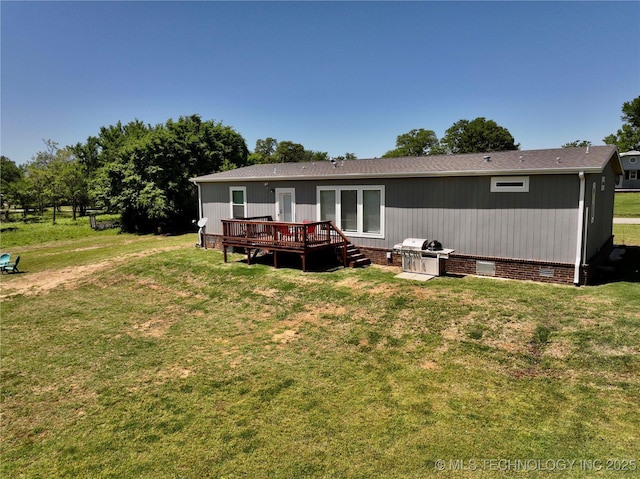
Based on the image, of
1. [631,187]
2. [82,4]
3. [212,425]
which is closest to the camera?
[212,425]

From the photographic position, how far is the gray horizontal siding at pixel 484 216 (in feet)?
28.9

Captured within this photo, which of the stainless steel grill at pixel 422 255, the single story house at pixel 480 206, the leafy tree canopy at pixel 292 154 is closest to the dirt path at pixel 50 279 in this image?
the single story house at pixel 480 206

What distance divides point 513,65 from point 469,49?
484 centimetres

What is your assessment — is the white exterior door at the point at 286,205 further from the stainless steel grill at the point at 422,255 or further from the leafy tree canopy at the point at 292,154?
the leafy tree canopy at the point at 292,154

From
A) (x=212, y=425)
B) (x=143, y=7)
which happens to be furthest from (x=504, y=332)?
(x=143, y=7)

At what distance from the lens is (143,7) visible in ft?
43.7

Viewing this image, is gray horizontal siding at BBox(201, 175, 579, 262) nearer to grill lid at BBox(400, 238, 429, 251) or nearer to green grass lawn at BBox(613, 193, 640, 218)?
grill lid at BBox(400, 238, 429, 251)

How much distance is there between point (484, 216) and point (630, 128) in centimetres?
6688

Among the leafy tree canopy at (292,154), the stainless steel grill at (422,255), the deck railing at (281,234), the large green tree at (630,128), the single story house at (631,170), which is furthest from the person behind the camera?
the leafy tree canopy at (292,154)

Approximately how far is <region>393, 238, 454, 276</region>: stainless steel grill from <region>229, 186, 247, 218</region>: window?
7043mm

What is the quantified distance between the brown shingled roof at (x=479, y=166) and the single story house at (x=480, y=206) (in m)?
0.02

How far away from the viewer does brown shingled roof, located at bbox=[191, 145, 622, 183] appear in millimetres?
8828

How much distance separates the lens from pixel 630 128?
57688 millimetres

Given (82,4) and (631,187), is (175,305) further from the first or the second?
(631,187)
